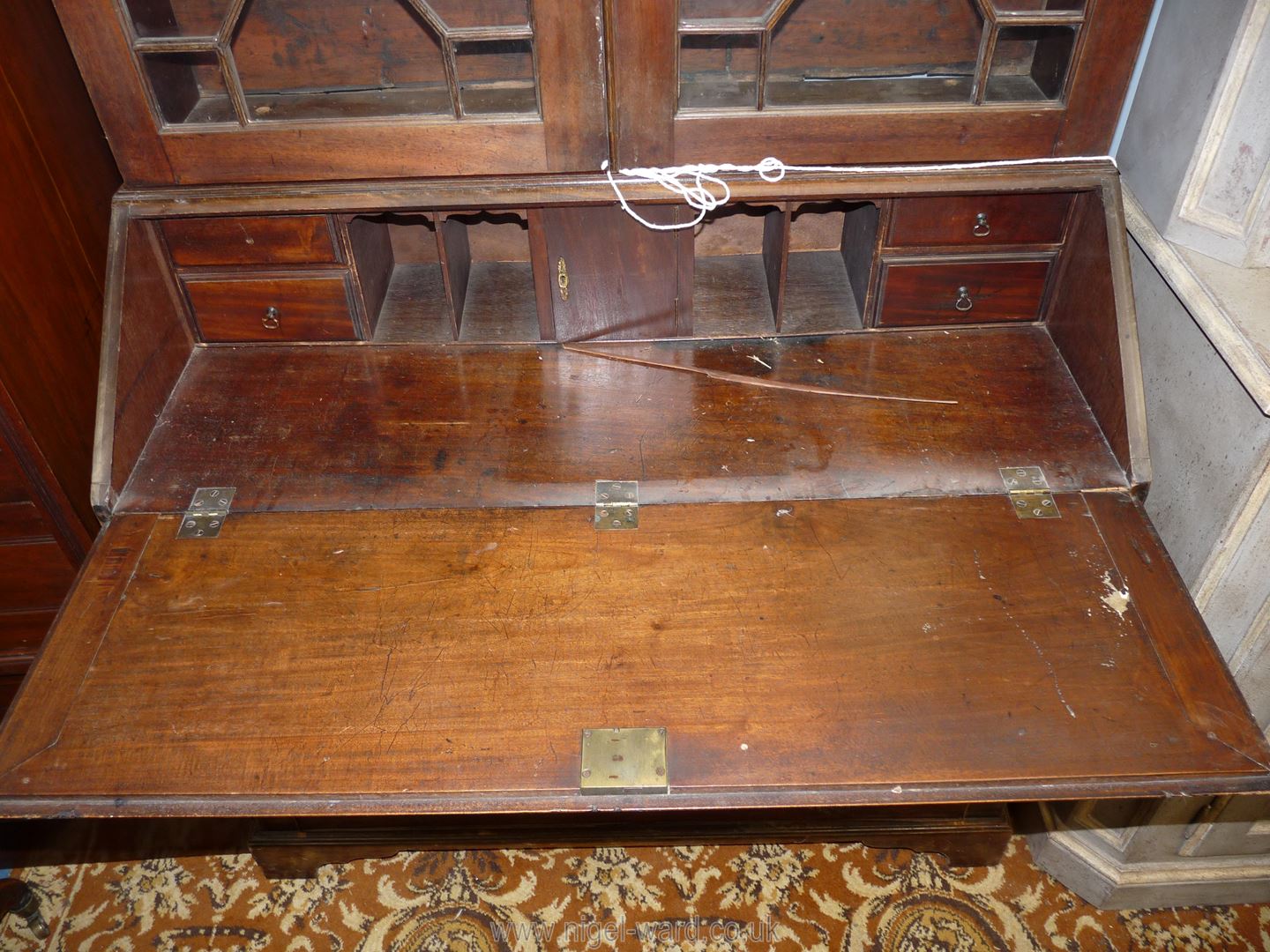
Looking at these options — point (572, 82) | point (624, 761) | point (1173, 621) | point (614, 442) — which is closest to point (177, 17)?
point (572, 82)

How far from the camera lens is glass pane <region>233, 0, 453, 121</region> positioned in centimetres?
151

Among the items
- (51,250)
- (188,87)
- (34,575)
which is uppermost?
(188,87)

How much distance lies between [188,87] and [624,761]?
1.26m

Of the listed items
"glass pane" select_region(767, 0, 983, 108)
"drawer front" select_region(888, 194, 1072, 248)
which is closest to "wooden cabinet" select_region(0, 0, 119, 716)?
"glass pane" select_region(767, 0, 983, 108)

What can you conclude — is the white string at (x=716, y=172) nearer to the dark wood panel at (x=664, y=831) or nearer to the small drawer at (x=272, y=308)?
the small drawer at (x=272, y=308)

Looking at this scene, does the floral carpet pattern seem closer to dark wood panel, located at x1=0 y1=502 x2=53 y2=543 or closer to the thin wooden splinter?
dark wood panel, located at x1=0 y1=502 x2=53 y2=543

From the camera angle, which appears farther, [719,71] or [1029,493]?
[719,71]

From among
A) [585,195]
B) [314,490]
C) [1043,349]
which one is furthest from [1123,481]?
[314,490]

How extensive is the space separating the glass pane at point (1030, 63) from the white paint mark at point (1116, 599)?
2.47 feet

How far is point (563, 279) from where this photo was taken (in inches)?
62.9

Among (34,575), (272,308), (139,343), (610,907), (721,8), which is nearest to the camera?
(721,8)

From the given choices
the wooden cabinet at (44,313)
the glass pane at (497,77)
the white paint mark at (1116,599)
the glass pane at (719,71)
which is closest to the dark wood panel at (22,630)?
the wooden cabinet at (44,313)

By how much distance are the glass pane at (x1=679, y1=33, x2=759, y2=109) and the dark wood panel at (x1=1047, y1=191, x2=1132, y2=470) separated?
1.90 ft

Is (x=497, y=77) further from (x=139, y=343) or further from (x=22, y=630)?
(x=22, y=630)
